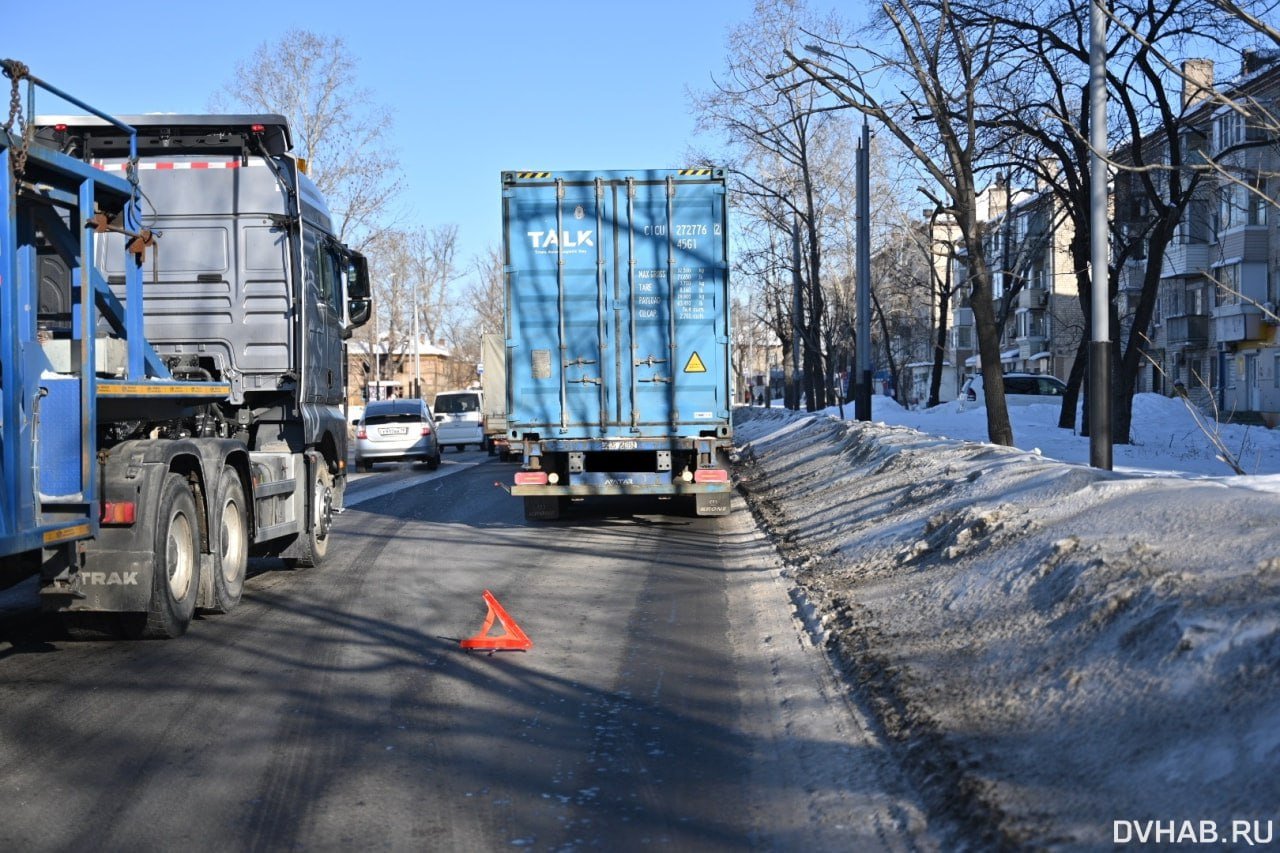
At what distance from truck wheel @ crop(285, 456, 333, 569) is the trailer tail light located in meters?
4.38

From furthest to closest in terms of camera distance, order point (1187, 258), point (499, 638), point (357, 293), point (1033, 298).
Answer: point (1033, 298)
point (1187, 258)
point (357, 293)
point (499, 638)

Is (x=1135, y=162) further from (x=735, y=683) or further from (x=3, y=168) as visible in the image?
(x=3, y=168)

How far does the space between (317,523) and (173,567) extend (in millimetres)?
3891

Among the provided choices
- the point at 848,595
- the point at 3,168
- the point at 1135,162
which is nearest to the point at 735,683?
the point at 848,595

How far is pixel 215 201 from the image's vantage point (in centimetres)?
1171

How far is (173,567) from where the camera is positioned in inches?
343


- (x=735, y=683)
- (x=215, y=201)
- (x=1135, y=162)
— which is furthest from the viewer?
(x=1135, y=162)

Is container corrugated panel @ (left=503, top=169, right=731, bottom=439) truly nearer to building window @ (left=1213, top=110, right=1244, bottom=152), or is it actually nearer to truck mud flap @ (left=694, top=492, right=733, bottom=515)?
truck mud flap @ (left=694, top=492, right=733, bottom=515)

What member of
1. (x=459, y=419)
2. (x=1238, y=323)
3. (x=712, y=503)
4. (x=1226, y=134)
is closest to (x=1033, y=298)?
(x=1238, y=323)

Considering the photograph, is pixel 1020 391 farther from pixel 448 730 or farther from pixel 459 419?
pixel 448 730

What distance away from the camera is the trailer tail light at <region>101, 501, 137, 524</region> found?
7.87 metres

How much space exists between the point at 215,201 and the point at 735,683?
284 inches

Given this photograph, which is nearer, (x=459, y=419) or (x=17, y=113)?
(x=17, y=113)

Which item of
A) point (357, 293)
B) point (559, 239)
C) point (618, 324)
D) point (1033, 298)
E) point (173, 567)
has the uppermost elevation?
point (1033, 298)
